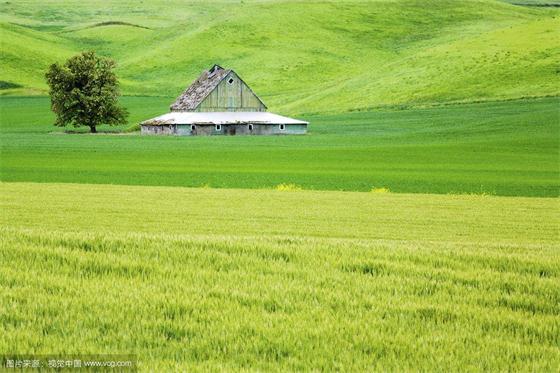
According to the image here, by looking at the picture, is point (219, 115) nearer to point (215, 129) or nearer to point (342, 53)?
point (215, 129)

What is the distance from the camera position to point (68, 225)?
57.8 ft

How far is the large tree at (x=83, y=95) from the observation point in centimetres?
9144

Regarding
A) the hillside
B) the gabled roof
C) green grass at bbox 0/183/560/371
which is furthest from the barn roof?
green grass at bbox 0/183/560/371

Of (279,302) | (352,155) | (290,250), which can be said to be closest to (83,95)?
(352,155)

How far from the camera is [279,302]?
7.66 metres

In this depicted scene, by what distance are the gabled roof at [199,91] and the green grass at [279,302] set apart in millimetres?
88865

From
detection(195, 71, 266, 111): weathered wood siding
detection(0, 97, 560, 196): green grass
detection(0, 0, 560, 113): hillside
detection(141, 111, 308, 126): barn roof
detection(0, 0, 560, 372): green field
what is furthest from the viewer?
detection(0, 0, 560, 113): hillside

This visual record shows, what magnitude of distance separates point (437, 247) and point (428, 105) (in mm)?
88325

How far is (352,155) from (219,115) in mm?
40173

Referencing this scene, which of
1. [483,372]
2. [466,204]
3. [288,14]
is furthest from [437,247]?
[288,14]

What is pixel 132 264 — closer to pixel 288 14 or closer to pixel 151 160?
pixel 151 160

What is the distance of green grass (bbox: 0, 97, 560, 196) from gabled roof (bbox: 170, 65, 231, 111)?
45.1 ft

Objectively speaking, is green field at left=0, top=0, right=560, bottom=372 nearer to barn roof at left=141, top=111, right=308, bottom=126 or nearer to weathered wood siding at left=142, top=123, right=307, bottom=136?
weathered wood siding at left=142, top=123, right=307, bottom=136

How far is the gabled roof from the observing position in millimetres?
98875
